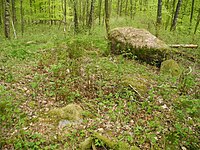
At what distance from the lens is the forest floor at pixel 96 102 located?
3.96 m

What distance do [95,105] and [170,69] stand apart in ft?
12.2

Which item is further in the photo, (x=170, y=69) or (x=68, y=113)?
(x=170, y=69)

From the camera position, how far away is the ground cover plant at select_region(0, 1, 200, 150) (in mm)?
3924

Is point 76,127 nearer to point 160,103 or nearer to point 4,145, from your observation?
point 4,145

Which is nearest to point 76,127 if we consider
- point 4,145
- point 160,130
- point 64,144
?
point 64,144

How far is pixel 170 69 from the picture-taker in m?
6.91

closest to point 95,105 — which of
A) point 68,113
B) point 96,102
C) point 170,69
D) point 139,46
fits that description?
point 96,102

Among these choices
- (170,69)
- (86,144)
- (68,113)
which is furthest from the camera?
(170,69)

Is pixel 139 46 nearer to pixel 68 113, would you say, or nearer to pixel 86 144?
pixel 68 113

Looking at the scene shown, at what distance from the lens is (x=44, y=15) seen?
61.5 feet

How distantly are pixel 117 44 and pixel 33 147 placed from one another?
19.8ft

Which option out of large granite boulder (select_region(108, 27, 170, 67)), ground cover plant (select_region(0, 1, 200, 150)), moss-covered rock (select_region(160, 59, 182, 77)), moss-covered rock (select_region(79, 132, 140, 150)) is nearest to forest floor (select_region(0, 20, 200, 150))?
ground cover plant (select_region(0, 1, 200, 150))

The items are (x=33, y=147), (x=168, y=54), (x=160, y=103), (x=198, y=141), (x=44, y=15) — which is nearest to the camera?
(x=33, y=147)

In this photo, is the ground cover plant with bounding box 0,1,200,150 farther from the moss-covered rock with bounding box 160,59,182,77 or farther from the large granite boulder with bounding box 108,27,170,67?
the large granite boulder with bounding box 108,27,170,67
